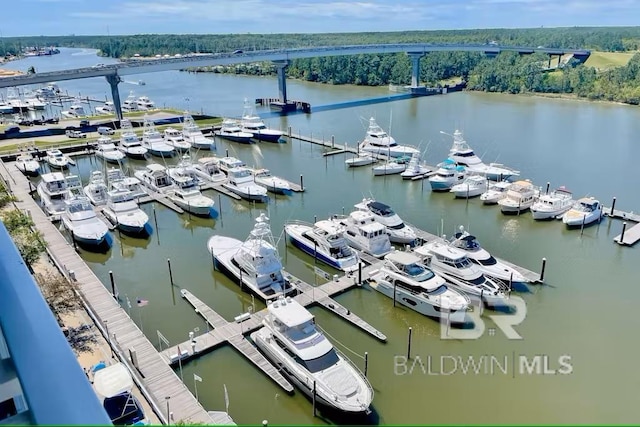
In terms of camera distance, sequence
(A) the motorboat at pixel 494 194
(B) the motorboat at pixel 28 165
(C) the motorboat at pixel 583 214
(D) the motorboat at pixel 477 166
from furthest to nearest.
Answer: (B) the motorboat at pixel 28 165
(D) the motorboat at pixel 477 166
(A) the motorboat at pixel 494 194
(C) the motorboat at pixel 583 214

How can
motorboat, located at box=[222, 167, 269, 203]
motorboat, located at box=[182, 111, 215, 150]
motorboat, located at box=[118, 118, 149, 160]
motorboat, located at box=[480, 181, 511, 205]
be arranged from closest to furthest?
motorboat, located at box=[480, 181, 511, 205]
motorboat, located at box=[222, 167, 269, 203]
motorboat, located at box=[118, 118, 149, 160]
motorboat, located at box=[182, 111, 215, 150]

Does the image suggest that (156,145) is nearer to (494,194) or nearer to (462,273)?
(494,194)

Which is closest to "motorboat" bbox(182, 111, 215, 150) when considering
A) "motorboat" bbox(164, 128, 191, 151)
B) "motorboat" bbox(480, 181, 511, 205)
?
"motorboat" bbox(164, 128, 191, 151)

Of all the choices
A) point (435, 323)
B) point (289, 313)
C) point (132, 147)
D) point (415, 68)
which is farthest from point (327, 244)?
point (415, 68)

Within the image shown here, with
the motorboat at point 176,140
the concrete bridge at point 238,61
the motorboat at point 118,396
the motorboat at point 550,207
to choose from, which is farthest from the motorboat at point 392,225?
the concrete bridge at point 238,61

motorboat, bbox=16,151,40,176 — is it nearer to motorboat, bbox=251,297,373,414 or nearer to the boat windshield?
motorboat, bbox=251,297,373,414

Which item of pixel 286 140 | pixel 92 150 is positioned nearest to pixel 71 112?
pixel 92 150

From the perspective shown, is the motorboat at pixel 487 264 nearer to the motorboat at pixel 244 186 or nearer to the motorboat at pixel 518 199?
the motorboat at pixel 518 199
